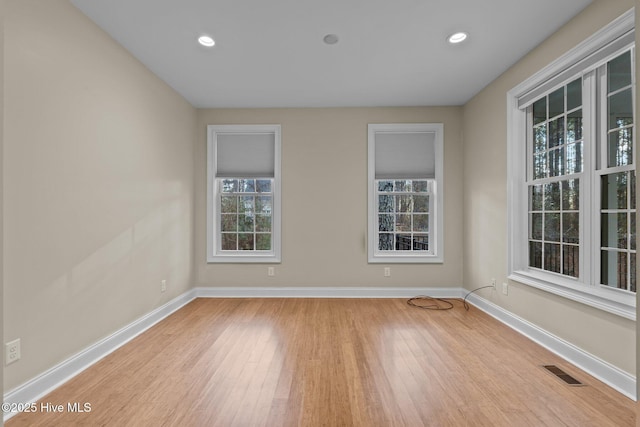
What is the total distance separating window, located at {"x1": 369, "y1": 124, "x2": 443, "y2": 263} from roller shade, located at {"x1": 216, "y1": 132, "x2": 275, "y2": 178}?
1444mm

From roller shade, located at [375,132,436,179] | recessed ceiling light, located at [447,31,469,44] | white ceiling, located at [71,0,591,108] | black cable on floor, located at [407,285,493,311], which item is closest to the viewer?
white ceiling, located at [71,0,591,108]

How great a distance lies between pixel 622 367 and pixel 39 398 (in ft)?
12.8

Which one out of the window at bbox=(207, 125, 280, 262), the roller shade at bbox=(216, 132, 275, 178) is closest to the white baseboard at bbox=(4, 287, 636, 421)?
the window at bbox=(207, 125, 280, 262)

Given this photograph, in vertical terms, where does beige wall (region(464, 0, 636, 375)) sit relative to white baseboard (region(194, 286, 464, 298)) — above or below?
above

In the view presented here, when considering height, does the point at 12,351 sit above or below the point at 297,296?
above

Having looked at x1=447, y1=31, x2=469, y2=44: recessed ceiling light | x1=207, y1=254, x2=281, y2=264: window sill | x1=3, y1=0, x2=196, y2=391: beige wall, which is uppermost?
x1=447, y1=31, x2=469, y2=44: recessed ceiling light

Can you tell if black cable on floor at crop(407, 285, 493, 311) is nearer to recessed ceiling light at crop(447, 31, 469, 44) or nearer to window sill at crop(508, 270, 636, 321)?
window sill at crop(508, 270, 636, 321)

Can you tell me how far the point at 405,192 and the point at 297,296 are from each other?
2108 millimetres

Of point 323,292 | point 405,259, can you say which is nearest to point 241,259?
point 323,292

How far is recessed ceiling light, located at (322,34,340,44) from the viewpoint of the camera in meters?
2.87

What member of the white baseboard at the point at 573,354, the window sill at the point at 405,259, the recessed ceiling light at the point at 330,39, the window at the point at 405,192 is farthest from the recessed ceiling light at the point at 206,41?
the white baseboard at the point at 573,354

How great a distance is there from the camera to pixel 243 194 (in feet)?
15.4

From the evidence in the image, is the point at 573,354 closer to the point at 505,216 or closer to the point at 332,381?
the point at 505,216

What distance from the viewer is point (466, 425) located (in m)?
1.87
